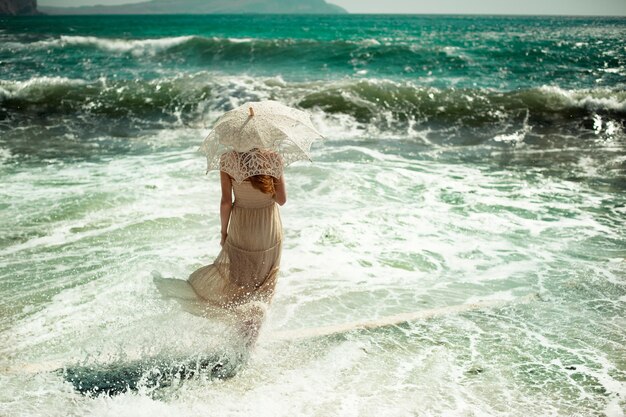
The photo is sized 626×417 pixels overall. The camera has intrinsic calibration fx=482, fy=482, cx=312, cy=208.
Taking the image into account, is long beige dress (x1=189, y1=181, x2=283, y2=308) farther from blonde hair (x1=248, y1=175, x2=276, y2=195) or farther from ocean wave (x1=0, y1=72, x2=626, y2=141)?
ocean wave (x1=0, y1=72, x2=626, y2=141)

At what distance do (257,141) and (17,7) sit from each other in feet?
445

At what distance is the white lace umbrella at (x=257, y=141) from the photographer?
12.4ft

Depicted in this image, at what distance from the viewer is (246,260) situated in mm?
4309

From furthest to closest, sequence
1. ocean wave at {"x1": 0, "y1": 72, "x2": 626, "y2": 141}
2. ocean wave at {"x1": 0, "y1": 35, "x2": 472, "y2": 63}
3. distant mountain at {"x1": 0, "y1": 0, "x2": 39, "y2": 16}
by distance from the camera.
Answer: distant mountain at {"x1": 0, "y1": 0, "x2": 39, "y2": 16} → ocean wave at {"x1": 0, "y1": 35, "x2": 472, "y2": 63} → ocean wave at {"x1": 0, "y1": 72, "x2": 626, "y2": 141}

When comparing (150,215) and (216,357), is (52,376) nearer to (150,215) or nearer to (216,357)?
(216,357)

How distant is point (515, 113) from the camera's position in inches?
637

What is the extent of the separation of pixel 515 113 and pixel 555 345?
43.6 feet

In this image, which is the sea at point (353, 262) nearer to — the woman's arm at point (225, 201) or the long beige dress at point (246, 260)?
the long beige dress at point (246, 260)

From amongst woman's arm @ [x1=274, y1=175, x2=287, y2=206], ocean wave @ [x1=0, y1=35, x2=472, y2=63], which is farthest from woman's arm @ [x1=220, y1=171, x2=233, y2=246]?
ocean wave @ [x1=0, y1=35, x2=472, y2=63]

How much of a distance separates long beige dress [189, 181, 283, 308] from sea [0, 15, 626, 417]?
34cm

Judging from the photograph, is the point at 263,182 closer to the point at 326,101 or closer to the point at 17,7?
the point at 326,101

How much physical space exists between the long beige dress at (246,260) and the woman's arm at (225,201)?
0.24 feet

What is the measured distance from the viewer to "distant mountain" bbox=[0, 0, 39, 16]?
107m

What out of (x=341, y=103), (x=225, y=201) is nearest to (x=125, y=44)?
(x=341, y=103)
